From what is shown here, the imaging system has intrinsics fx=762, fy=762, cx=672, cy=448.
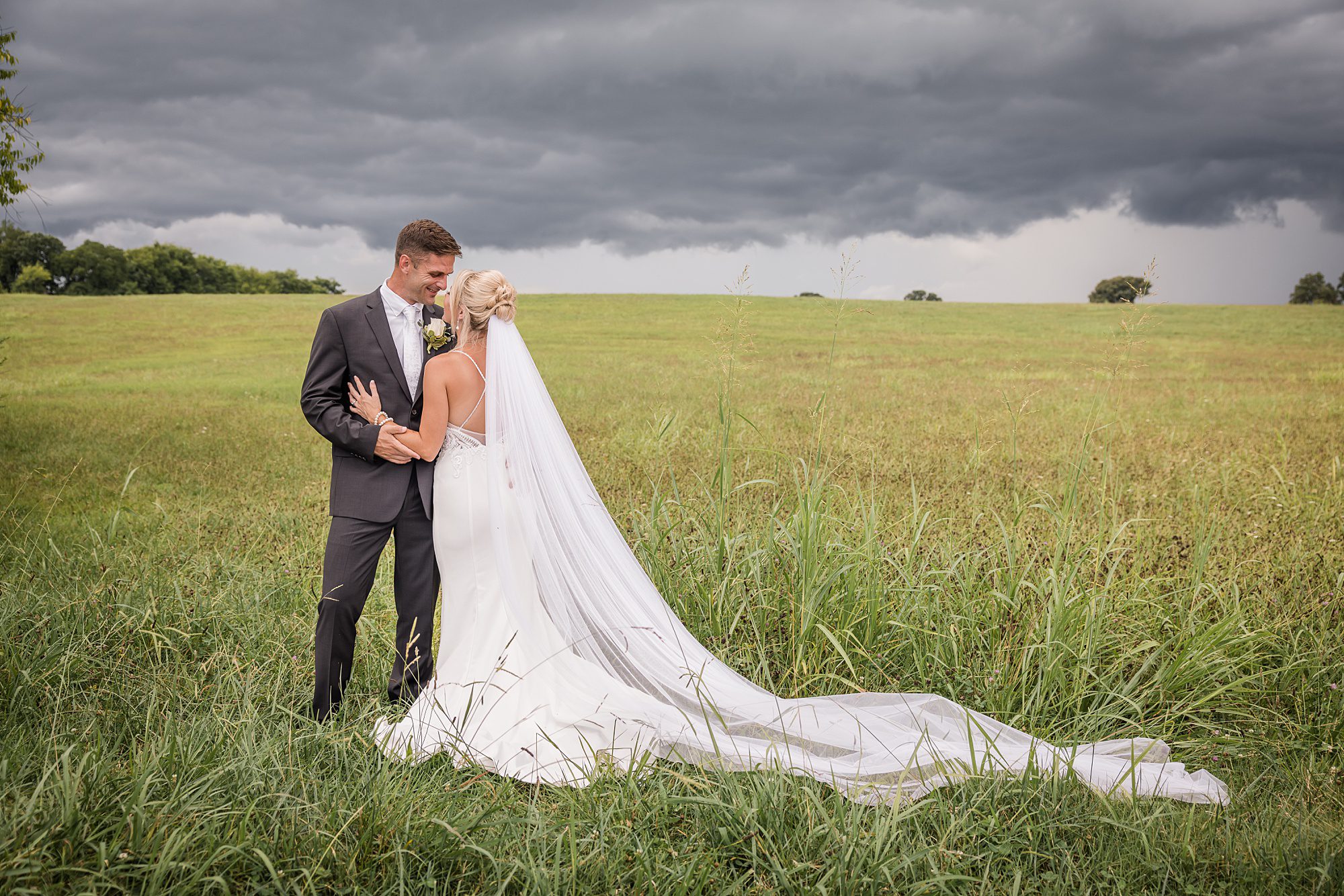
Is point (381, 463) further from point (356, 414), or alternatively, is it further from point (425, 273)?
point (425, 273)

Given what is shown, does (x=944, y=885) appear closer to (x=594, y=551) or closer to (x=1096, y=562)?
(x=594, y=551)

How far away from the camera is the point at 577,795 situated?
11.3 ft

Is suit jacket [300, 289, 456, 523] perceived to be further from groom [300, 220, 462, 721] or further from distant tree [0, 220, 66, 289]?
distant tree [0, 220, 66, 289]

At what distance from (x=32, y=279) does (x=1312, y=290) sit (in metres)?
100.0

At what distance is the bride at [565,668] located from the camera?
3.62m

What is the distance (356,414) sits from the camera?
448cm

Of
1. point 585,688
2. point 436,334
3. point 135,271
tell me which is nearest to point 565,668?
point 585,688

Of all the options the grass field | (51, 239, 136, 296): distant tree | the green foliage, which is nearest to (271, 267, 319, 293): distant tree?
the green foliage

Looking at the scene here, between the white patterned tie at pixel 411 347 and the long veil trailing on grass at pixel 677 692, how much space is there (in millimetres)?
508

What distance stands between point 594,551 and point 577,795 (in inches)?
55.2

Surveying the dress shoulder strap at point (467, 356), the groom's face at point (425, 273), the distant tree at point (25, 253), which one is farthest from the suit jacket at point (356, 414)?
the distant tree at point (25, 253)

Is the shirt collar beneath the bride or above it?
above

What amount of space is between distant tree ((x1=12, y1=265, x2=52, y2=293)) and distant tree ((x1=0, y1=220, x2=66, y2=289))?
0.29 m

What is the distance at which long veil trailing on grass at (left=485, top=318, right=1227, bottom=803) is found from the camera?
3.52 metres
